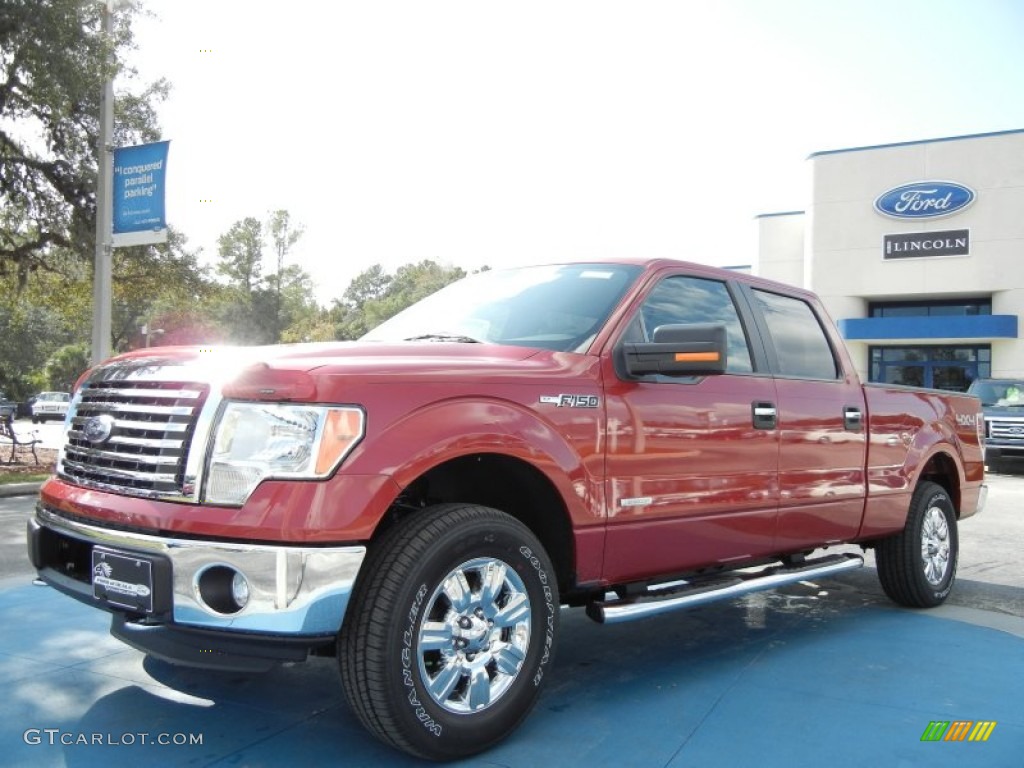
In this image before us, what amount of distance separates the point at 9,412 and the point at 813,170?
2859 centimetres

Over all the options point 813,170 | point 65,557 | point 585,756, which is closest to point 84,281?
point 65,557

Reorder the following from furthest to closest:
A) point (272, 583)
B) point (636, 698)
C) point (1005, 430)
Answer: point (1005, 430) < point (636, 698) < point (272, 583)

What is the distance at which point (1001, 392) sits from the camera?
18719mm

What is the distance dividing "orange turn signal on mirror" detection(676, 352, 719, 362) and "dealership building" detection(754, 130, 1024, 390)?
3120 centimetres

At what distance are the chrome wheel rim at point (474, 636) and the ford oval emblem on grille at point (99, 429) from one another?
1.31 metres

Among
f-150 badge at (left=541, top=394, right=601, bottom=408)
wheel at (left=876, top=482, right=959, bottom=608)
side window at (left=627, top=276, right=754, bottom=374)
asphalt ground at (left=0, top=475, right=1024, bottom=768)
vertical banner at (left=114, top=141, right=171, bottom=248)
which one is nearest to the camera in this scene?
asphalt ground at (left=0, top=475, right=1024, bottom=768)

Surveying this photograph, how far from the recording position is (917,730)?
3.45 metres

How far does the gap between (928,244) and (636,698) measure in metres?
33.0

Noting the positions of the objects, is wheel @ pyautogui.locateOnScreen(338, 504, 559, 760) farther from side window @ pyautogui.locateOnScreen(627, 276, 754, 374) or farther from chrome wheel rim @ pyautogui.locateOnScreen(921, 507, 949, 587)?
chrome wheel rim @ pyautogui.locateOnScreen(921, 507, 949, 587)

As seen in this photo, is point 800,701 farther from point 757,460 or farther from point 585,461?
A: point 585,461

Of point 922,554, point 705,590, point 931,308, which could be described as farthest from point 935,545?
point 931,308

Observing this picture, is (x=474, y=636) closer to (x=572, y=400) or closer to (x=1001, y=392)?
(x=572, y=400)

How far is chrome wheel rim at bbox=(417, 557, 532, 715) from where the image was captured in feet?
9.69

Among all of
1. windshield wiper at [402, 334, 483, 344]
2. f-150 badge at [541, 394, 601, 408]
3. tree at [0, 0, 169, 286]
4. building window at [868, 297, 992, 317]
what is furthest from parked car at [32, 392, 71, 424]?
f-150 badge at [541, 394, 601, 408]
